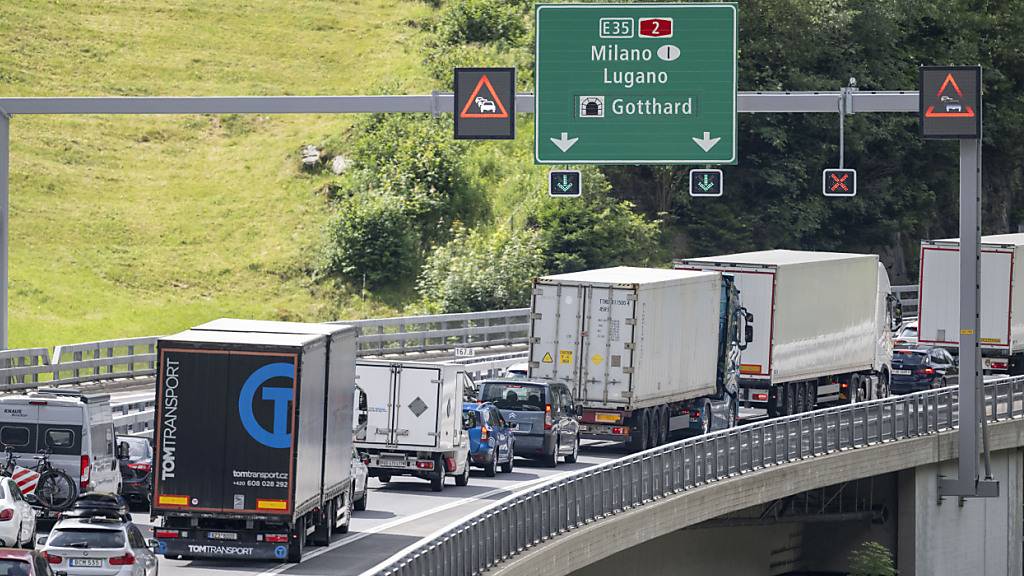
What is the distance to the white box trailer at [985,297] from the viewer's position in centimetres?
5525

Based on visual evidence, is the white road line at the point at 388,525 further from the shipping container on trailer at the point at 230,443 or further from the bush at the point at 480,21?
the bush at the point at 480,21

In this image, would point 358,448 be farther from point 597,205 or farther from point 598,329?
point 597,205

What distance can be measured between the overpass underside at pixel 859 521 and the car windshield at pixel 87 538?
15.8 m

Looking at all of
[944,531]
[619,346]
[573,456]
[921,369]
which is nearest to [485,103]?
[619,346]

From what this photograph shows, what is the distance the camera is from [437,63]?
3361 inches

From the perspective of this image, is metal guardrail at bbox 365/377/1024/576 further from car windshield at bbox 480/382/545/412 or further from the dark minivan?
car windshield at bbox 480/382/545/412

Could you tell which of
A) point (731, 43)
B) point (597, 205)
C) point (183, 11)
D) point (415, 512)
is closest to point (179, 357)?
point (415, 512)

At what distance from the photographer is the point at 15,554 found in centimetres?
2038

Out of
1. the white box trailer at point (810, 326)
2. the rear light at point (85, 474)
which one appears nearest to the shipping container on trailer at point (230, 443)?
the rear light at point (85, 474)

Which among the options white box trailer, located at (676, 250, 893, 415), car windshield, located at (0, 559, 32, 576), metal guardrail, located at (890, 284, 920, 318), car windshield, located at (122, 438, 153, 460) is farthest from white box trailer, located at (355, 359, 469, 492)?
metal guardrail, located at (890, 284, 920, 318)

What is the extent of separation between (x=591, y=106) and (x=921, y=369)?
20.6 m

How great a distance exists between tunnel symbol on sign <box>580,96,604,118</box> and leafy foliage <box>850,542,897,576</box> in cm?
1256

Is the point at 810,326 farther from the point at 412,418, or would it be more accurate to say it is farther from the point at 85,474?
the point at 85,474

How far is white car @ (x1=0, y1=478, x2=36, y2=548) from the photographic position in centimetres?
2605
